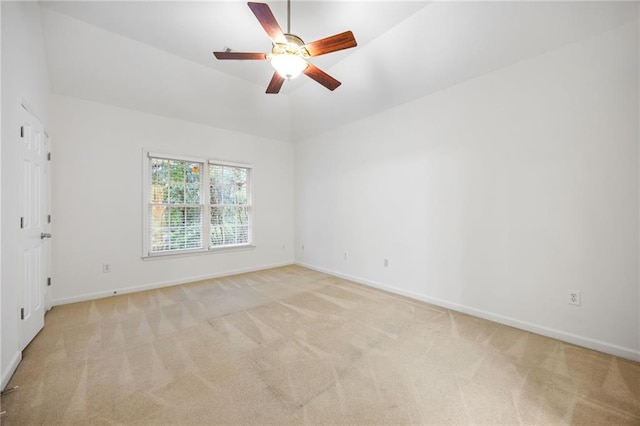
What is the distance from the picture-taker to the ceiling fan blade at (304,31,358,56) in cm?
191

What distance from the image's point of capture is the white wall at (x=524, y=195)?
2.15 meters

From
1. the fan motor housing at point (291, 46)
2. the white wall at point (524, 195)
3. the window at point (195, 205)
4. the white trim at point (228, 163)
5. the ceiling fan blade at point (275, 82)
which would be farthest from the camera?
the white trim at point (228, 163)

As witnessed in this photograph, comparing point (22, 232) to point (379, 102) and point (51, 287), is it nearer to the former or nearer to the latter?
point (51, 287)

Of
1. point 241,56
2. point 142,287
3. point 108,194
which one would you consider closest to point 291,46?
point 241,56

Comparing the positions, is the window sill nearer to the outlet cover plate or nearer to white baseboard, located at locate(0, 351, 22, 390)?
white baseboard, located at locate(0, 351, 22, 390)

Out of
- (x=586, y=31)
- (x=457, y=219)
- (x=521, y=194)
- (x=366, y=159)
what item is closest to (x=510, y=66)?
(x=586, y=31)

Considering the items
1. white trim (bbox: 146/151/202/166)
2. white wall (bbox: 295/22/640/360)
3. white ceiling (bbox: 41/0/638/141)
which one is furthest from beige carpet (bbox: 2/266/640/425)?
white ceiling (bbox: 41/0/638/141)

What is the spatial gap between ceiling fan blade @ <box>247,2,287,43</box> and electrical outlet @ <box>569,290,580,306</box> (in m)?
3.43

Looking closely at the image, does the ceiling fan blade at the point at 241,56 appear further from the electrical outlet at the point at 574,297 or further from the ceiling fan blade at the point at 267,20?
the electrical outlet at the point at 574,297

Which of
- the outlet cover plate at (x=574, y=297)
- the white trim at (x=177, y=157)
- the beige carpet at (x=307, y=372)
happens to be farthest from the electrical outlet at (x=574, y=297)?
the white trim at (x=177, y=157)

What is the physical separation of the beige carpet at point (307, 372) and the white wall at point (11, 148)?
0.33 m

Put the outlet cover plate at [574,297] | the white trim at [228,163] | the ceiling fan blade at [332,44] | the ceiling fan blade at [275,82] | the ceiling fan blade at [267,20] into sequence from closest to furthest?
the ceiling fan blade at [267,20] < the ceiling fan blade at [332,44] < the outlet cover plate at [574,297] < the ceiling fan blade at [275,82] < the white trim at [228,163]

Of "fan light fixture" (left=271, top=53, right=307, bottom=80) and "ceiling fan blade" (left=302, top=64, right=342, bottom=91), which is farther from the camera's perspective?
"ceiling fan blade" (left=302, top=64, right=342, bottom=91)

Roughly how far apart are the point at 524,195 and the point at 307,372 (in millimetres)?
2739
